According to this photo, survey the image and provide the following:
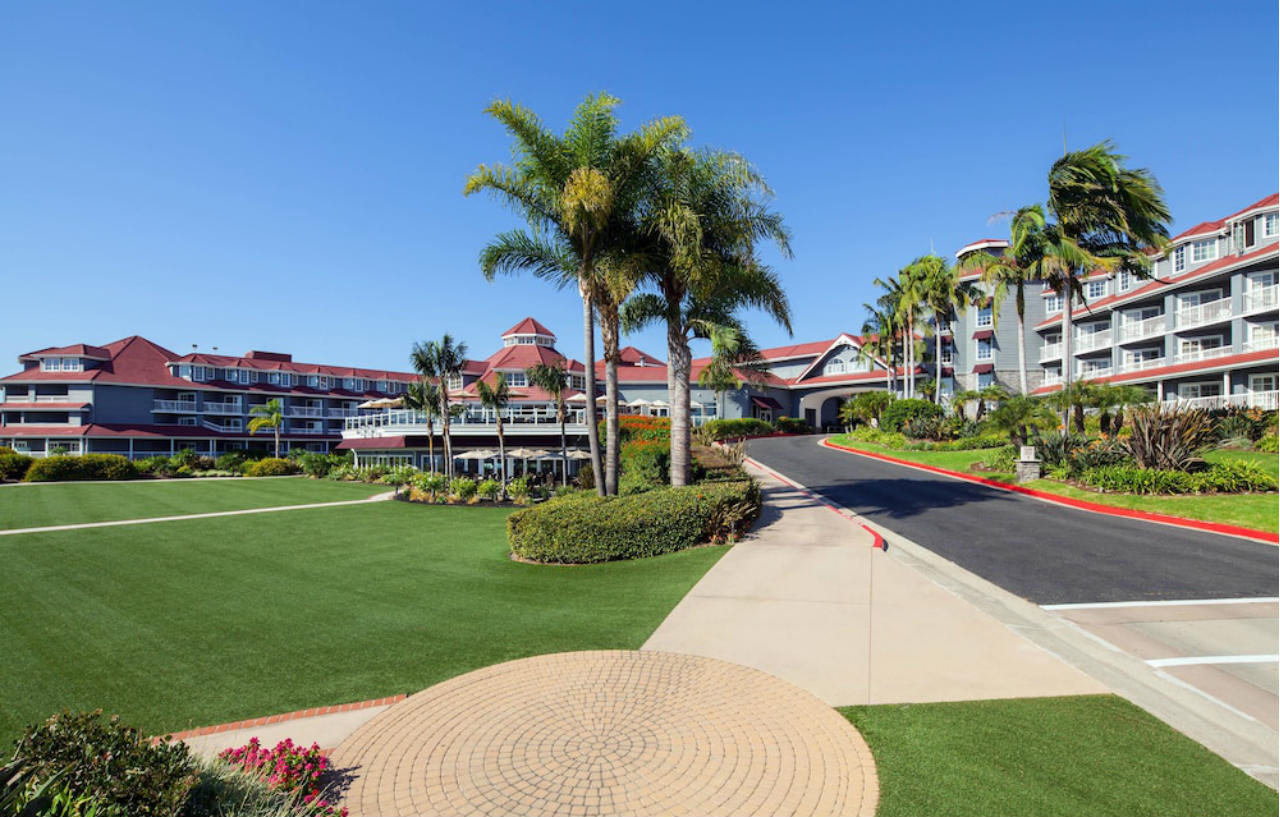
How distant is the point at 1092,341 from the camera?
3922 centimetres

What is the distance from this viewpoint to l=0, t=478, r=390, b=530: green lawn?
20906 millimetres

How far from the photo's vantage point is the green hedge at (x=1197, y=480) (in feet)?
52.0

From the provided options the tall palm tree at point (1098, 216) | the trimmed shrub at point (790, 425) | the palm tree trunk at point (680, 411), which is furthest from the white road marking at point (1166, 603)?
the trimmed shrub at point (790, 425)

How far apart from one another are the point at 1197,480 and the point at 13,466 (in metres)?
56.8

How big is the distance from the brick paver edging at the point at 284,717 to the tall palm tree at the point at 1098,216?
78.9 feet

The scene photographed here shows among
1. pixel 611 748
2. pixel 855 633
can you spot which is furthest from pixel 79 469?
pixel 855 633

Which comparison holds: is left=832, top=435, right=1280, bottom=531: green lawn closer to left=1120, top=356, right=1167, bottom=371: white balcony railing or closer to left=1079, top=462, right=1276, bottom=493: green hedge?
left=1079, top=462, right=1276, bottom=493: green hedge

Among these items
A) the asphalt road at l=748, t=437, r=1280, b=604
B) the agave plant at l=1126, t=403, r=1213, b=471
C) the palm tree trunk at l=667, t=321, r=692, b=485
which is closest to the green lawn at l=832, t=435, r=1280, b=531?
the asphalt road at l=748, t=437, r=1280, b=604

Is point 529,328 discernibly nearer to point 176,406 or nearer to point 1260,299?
point 176,406

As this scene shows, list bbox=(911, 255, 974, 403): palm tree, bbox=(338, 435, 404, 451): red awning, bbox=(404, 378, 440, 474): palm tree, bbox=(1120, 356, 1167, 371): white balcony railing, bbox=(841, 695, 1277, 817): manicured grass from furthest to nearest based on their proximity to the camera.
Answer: bbox=(911, 255, 974, 403): palm tree < bbox=(338, 435, 404, 451): red awning < bbox=(1120, 356, 1167, 371): white balcony railing < bbox=(404, 378, 440, 474): palm tree < bbox=(841, 695, 1277, 817): manicured grass

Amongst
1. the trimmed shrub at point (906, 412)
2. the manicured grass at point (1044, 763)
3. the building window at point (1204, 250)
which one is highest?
the building window at point (1204, 250)

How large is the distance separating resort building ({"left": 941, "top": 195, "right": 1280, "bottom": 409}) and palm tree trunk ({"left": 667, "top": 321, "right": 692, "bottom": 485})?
15.6 meters

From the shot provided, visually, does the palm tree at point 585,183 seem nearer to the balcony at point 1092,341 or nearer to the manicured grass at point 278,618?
the manicured grass at point 278,618

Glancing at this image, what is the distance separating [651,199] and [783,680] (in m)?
12.0
